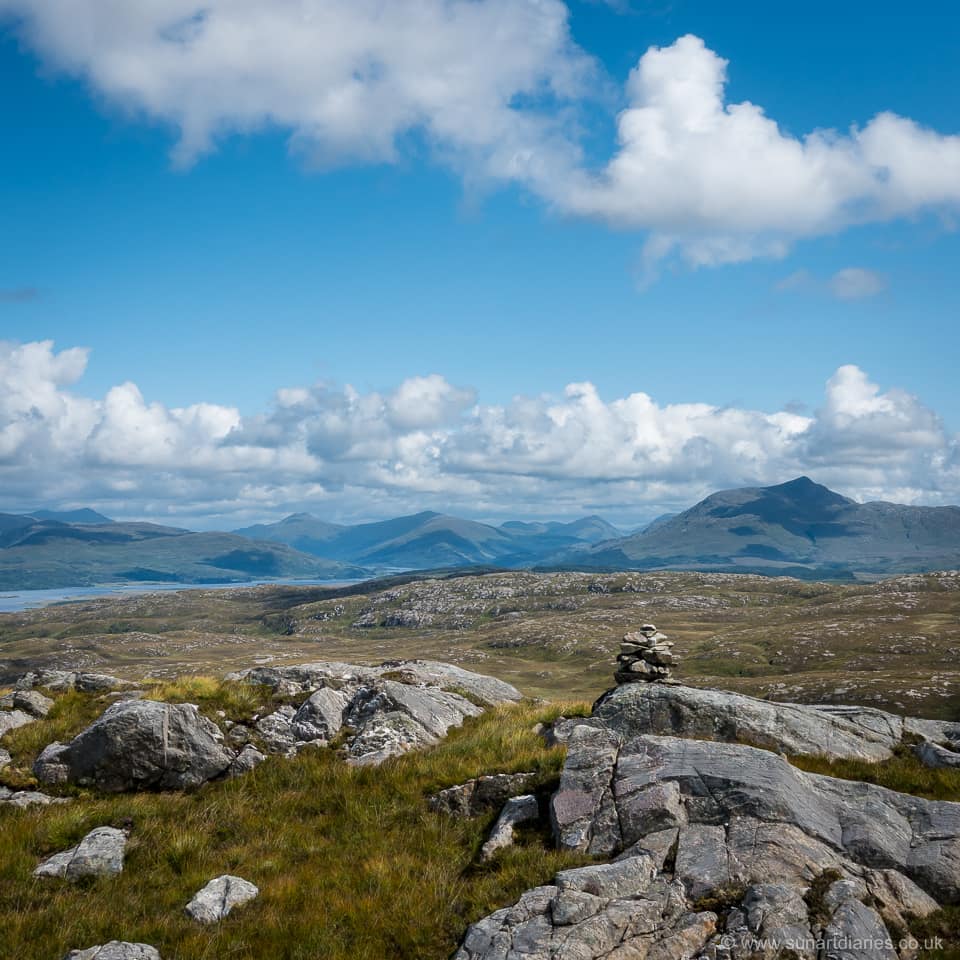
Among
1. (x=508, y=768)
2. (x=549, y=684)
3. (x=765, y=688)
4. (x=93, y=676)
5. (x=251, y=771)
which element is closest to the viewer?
(x=508, y=768)

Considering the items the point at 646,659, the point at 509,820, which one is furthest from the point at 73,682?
the point at 646,659

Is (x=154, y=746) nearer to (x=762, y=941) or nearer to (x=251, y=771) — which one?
(x=251, y=771)

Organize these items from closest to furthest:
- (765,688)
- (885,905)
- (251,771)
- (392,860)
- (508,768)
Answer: (885,905) < (392,860) < (508,768) < (251,771) < (765,688)

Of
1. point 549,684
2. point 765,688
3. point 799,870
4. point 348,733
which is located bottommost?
point 549,684

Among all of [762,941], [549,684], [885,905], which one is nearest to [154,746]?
[762,941]

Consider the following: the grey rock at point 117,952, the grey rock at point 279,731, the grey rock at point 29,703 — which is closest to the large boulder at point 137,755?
the grey rock at point 279,731

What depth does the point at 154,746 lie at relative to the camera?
14469 mm

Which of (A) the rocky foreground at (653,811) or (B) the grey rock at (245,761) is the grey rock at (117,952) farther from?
(B) the grey rock at (245,761)

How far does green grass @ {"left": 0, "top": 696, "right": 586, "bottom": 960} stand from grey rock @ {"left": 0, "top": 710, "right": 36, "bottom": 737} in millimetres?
1871

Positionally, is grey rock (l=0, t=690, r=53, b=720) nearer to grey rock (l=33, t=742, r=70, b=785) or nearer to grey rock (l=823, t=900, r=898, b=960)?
grey rock (l=33, t=742, r=70, b=785)

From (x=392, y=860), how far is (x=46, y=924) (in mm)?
5148

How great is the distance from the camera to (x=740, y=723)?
50.5ft

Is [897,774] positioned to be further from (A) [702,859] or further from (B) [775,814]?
(A) [702,859]

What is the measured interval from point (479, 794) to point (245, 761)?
248 inches
